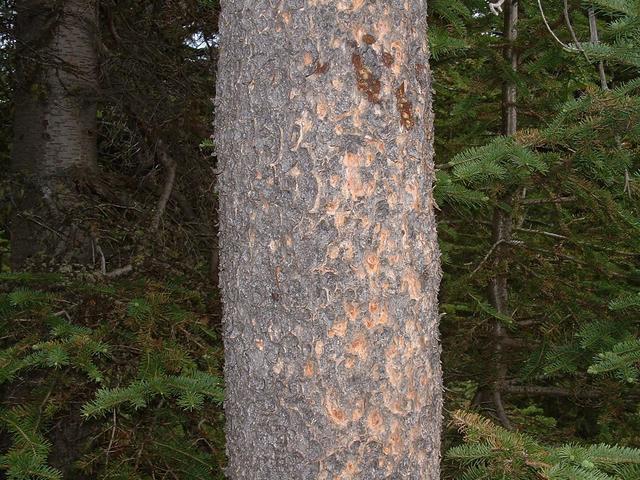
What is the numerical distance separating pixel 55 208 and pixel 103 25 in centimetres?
143

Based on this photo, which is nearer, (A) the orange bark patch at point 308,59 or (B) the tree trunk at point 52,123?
(A) the orange bark patch at point 308,59

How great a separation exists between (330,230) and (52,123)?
3.01 m

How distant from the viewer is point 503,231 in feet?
14.4

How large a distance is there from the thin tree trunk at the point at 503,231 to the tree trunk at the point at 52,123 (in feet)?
8.44

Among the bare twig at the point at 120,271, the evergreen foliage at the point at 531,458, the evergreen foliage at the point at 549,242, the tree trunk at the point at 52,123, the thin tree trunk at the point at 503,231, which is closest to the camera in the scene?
the evergreen foliage at the point at 531,458

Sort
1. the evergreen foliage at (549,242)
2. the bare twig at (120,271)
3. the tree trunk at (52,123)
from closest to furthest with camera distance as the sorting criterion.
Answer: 1. the evergreen foliage at (549,242)
2. the bare twig at (120,271)
3. the tree trunk at (52,123)

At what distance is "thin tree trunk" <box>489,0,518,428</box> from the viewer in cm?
419

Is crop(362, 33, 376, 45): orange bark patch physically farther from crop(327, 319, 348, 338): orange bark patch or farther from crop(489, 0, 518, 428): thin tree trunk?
crop(489, 0, 518, 428): thin tree trunk

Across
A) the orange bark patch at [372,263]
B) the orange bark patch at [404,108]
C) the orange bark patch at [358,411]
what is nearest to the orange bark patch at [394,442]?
the orange bark patch at [358,411]

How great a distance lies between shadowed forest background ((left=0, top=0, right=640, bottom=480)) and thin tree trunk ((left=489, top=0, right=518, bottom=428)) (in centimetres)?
2

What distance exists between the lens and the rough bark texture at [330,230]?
1.84 m

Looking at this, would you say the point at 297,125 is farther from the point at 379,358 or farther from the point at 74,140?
the point at 74,140

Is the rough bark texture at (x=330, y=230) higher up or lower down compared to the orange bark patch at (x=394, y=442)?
higher up

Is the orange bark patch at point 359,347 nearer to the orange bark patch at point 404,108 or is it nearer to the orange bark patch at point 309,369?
the orange bark patch at point 309,369
